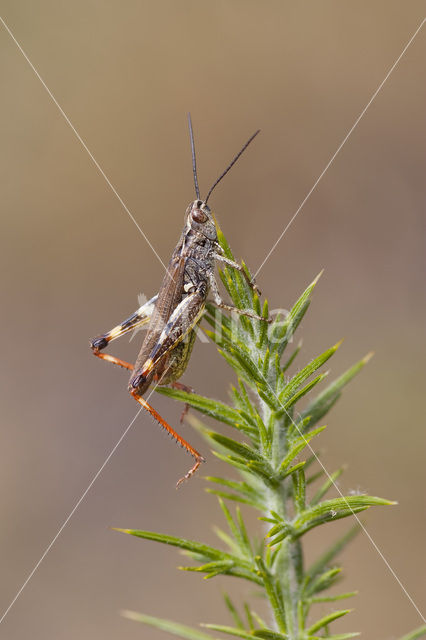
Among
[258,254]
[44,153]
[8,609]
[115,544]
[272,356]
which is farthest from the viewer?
[44,153]

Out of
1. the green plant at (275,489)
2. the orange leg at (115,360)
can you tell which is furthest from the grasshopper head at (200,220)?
the green plant at (275,489)

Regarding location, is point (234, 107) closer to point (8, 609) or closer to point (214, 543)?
→ point (214, 543)

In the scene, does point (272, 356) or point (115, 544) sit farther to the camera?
point (115, 544)

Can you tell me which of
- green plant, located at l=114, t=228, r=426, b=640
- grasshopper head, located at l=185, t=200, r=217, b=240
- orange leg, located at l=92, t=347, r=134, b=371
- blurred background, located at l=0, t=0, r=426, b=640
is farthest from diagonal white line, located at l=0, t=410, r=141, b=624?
green plant, located at l=114, t=228, r=426, b=640

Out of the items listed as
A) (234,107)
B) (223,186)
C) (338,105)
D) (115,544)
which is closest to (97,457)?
(115,544)

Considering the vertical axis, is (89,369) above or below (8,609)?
above

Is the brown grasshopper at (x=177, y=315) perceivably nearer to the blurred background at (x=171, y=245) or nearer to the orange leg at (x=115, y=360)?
the orange leg at (x=115, y=360)
